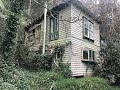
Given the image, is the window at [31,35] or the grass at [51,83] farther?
the window at [31,35]

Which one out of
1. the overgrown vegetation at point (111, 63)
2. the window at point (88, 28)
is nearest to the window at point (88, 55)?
the overgrown vegetation at point (111, 63)

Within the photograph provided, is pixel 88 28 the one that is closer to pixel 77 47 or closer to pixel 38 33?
pixel 77 47

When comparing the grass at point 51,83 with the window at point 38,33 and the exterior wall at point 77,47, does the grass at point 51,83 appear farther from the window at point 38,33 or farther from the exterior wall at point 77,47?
the window at point 38,33

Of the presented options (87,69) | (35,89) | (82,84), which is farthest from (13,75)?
(87,69)

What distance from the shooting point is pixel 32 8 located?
24953mm

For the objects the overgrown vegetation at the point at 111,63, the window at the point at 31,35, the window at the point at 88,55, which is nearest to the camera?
the overgrown vegetation at the point at 111,63

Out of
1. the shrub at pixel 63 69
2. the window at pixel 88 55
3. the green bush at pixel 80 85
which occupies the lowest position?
the green bush at pixel 80 85

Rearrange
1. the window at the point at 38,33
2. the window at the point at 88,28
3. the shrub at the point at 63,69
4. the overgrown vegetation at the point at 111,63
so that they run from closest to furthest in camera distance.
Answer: the shrub at the point at 63,69, the overgrown vegetation at the point at 111,63, the window at the point at 88,28, the window at the point at 38,33

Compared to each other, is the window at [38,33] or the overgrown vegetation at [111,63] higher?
the window at [38,33]

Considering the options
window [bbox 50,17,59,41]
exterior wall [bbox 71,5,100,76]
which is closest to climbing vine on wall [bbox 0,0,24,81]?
window [bbox 50,17,59,41]

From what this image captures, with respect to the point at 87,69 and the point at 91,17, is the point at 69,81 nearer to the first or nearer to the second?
the point at 87,69

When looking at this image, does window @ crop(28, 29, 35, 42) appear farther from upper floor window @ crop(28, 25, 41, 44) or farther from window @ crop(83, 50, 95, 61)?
window @ crop(83, 50, 95, 61)

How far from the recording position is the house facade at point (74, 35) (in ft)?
39.8

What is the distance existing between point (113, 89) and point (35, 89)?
5.24 m
